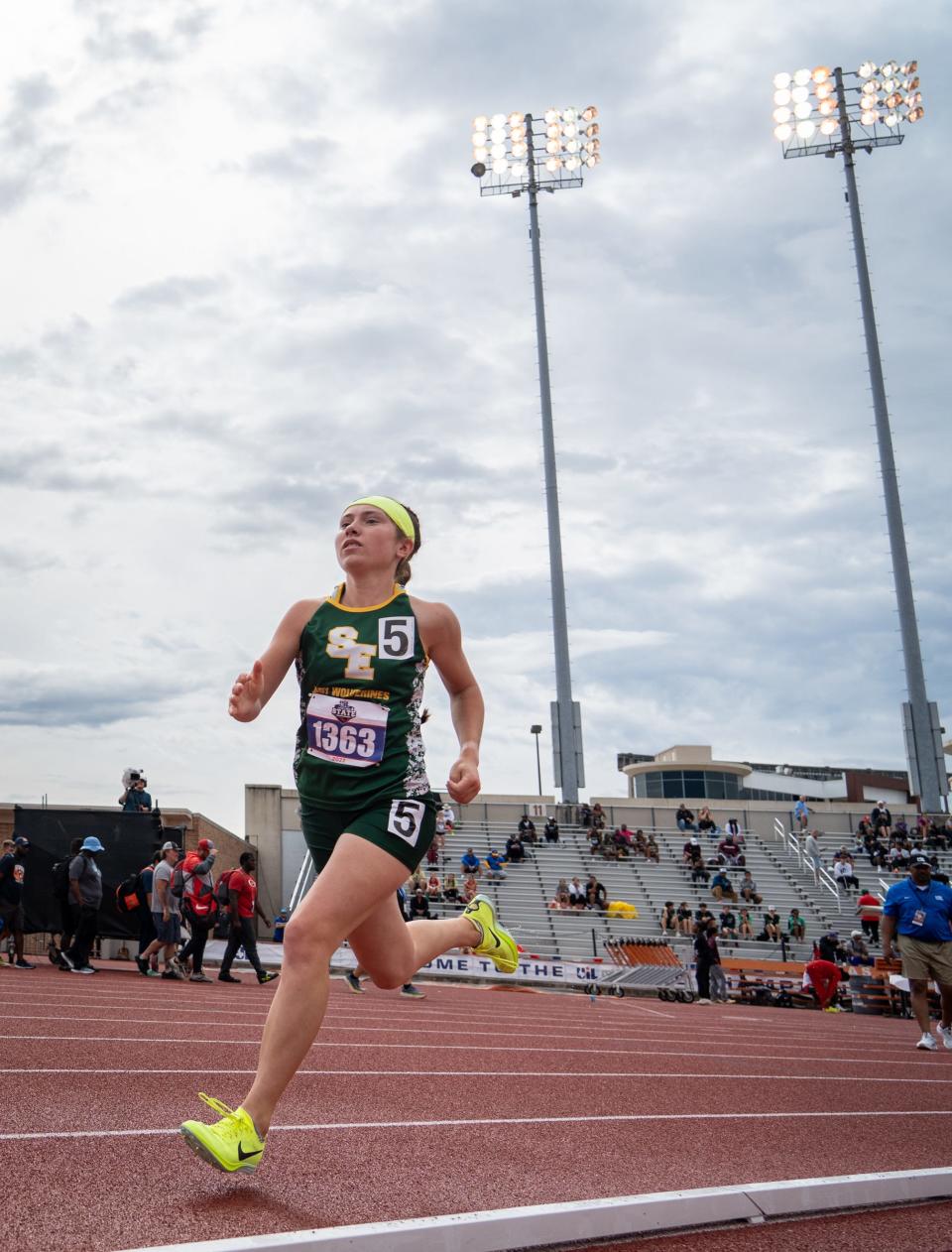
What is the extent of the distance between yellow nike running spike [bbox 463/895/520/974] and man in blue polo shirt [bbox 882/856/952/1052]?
6097 millimetres

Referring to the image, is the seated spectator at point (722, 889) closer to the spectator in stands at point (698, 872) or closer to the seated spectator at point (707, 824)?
the spectator in stands at point (698, 872)

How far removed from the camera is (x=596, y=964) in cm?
2192

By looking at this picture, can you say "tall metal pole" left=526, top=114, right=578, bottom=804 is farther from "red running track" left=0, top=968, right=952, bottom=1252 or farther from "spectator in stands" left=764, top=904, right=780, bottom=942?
"red running track" left=0, top=968, right=952, bottom=1252

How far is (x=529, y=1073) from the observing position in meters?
6.39

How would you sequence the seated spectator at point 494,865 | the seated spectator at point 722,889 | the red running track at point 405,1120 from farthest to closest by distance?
the seated spectator at point 494,865, the seated spectator at point 722,889, the red running track at point 405,1120

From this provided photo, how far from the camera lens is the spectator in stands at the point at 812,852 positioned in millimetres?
31719

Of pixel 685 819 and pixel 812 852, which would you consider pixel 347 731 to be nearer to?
pixel 812 852

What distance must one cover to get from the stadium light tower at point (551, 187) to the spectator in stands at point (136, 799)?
731 inches

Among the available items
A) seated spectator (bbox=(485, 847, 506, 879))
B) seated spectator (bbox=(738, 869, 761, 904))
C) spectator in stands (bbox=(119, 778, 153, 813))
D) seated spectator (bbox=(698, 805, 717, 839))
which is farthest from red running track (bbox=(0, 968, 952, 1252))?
seated spectator (bbox=(698, 805, 717, 839))

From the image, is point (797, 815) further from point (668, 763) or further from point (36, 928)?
point (36, 928)

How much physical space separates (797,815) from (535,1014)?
2441 cm

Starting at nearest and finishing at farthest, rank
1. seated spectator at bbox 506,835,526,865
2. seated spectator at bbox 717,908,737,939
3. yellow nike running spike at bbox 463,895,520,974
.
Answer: yellow nike running spike at bbox 463,895,520,974 < seated spectator at bbox 717,908,737,939 < seated spectator at bbox 506,835,526,865

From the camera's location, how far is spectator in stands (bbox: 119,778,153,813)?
1886 centimetres

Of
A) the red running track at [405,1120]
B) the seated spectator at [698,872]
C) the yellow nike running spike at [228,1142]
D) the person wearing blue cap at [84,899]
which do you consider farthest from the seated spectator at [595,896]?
the yellow nike running spike at [228,1142]
